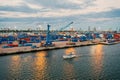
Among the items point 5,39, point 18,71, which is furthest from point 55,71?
point 5,39

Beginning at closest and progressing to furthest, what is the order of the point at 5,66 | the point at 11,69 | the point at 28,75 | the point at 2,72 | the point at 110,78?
1. the point at 110,78
2. the point at 28,75
3. the point at 2,72
4. the point at 11,69
5. the point at 5,66

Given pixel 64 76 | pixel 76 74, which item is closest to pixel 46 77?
pixel 64 76

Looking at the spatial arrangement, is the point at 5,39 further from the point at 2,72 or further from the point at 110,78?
the point at 110,78

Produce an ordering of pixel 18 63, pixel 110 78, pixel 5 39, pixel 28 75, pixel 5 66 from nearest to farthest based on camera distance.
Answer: pixel 110 78 → pixel 28 75 → pixel 5 66 → pixel 18 63 → pixel 5 39

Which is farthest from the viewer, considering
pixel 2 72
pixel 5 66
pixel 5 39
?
pixel 5 39

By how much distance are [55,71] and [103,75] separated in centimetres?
1207

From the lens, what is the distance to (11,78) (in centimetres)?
4994

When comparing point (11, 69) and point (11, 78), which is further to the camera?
point (11, 69)

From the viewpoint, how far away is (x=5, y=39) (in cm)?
17538

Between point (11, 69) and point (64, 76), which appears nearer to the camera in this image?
point (64, 76)

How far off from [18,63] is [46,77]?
20.0 metres

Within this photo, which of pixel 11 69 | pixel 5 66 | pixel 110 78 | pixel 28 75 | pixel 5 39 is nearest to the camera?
pixel 110 78

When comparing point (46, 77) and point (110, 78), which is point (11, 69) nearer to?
point (46, 77)

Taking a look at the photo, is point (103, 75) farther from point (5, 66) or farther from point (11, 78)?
point (5, 66)
